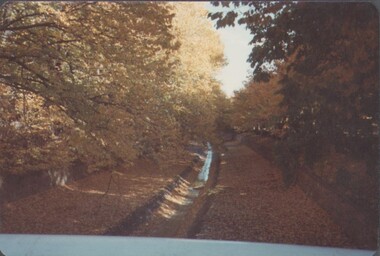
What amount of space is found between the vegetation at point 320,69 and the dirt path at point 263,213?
1.23 meters

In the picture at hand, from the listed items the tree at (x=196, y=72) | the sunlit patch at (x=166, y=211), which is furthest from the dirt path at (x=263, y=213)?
the tree at (x=196, y=72)

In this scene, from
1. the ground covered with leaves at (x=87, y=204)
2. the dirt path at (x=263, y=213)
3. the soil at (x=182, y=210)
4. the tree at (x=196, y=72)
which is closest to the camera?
the dirt path at (x=263, y=213)

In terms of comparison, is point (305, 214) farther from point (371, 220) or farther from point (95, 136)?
point (95, 136)

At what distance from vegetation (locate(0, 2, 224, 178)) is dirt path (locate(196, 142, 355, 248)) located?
76.3 inches

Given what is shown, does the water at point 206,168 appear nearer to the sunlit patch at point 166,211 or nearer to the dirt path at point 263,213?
the dirt path at point 263,213

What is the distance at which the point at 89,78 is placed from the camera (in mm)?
6223

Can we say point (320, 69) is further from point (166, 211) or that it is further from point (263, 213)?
point (166, 211)

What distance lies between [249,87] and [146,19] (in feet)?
14.6

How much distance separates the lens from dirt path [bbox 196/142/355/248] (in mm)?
6191

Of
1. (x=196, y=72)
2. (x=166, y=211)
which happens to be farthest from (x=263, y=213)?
(x=196, y=72)

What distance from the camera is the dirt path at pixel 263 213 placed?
619 centimetres

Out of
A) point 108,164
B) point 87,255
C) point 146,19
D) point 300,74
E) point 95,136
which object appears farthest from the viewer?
point 108,164

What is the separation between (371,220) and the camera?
221 inches

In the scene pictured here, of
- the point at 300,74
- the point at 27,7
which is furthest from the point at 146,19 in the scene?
the point at 300,74
